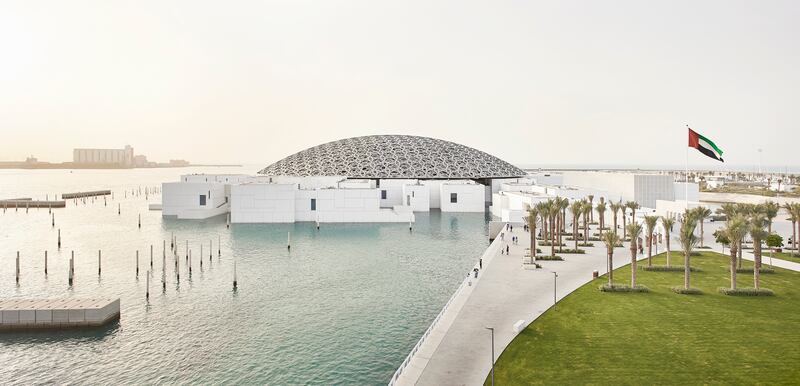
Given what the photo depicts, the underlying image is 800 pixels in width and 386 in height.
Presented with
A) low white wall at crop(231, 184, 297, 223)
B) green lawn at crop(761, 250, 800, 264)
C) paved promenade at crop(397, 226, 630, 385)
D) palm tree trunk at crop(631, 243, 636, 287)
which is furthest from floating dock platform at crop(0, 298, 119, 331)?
green lawn at crop(761, 250, 800, 264)

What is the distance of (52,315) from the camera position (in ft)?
90.8

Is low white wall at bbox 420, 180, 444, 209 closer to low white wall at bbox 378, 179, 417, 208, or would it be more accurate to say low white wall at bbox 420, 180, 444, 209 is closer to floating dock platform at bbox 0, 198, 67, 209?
low white wall at bbox 378, 179, 417, 208

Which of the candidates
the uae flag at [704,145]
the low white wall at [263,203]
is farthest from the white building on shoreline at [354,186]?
the uae flag at [704,145]

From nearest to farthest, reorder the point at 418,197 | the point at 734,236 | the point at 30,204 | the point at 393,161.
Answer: the point at 734,236 < the point at 418,197 < the point at 30,204 < the point at 393,161

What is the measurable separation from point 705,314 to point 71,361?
34.5 metres

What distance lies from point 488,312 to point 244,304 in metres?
17.1

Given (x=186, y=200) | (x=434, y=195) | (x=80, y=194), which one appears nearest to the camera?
(x=186, y=200)

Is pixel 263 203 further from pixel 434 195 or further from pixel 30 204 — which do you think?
pixel 30 204

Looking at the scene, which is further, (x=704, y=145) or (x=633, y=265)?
(x=704, y=145)

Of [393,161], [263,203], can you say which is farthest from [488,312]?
[393,161]

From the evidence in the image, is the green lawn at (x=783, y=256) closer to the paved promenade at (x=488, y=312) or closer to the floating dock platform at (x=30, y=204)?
the paved promenade at (x=488, y=312)

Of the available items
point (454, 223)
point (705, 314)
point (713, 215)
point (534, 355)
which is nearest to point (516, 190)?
point (454, 223)

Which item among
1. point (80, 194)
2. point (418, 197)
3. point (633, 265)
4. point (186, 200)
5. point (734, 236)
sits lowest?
point (633, 265)

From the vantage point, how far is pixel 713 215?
227 feet
